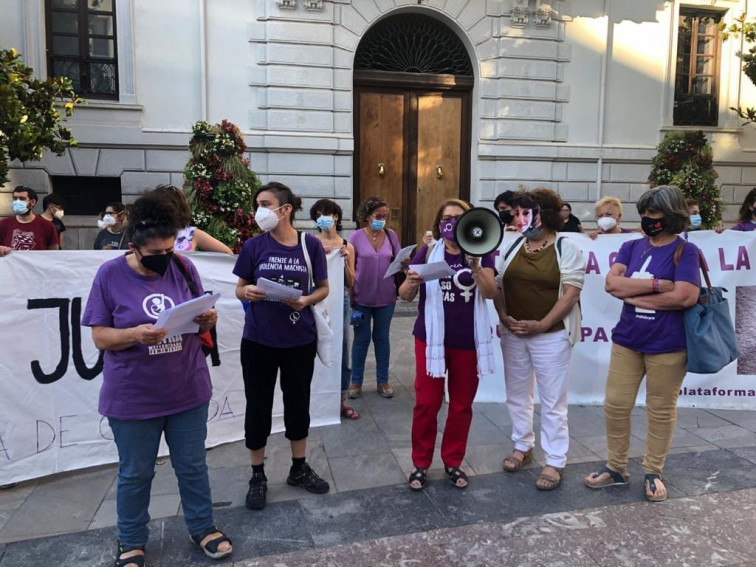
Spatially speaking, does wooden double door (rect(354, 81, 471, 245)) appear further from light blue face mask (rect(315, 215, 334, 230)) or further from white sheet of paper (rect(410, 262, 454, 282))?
white sheet of paper (rect(410, 262, 454, 282))

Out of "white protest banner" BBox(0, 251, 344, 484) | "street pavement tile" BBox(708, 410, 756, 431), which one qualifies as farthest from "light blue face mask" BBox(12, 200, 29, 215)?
"street pavement tile" BBox(708, 410, 756, 431)

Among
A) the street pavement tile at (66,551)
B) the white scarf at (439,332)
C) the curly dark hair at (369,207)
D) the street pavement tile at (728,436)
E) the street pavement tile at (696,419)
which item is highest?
the curly dark hair at (369,207)

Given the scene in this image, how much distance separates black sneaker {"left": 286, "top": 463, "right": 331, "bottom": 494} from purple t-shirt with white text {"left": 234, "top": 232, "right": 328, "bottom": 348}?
925 millimetres

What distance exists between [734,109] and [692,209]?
6.68 m

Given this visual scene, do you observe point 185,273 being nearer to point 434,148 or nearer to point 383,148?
point 383,148

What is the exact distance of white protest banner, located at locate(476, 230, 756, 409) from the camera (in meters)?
5.80

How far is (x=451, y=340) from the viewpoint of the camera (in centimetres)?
392

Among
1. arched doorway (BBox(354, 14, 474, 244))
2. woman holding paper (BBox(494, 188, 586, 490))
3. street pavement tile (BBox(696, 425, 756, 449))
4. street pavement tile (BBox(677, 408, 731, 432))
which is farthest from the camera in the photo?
arched doorway (BBox(354, 14, 474, 244))

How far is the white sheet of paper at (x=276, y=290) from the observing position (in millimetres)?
3451

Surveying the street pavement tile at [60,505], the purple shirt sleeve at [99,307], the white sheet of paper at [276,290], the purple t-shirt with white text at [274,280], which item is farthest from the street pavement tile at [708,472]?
the street pavement tile at [60,505]

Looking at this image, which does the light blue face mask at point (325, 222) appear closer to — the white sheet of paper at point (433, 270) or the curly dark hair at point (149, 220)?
the white sheet of paper at point (433, 270)

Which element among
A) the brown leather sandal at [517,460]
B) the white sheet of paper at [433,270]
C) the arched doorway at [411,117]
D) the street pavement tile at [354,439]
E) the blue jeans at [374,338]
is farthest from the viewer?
the arched doorway at [411,117]

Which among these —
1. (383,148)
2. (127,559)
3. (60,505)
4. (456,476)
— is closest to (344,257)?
(456,476)

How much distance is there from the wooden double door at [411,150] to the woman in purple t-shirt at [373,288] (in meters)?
5.89
